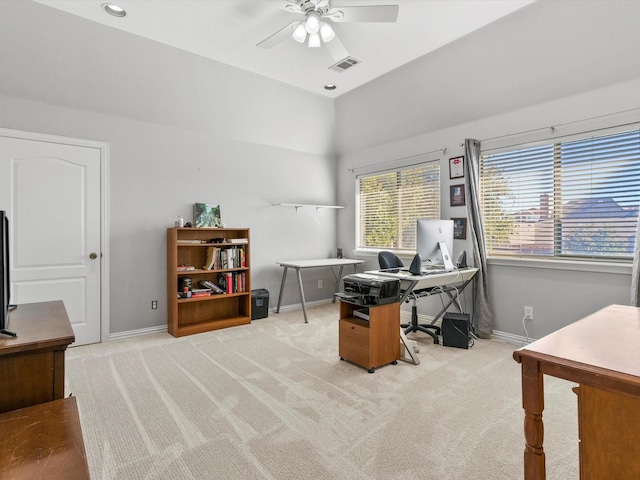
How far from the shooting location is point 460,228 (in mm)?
4098

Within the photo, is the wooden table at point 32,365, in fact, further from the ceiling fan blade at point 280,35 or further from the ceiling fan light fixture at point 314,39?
the ceiling fan light fixture at point 314,39

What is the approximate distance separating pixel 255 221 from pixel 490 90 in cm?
332

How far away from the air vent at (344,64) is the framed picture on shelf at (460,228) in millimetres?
2155

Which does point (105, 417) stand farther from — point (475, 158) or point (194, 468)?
point (475, 158)

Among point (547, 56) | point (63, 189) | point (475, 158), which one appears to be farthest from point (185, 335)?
point (547, 56)

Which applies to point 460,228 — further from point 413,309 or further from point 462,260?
point 413,309

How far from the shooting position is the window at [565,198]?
3.03m

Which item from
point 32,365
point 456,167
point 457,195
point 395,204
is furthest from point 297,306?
point 32,365

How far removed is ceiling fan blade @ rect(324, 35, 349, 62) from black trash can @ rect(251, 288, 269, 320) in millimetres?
3043

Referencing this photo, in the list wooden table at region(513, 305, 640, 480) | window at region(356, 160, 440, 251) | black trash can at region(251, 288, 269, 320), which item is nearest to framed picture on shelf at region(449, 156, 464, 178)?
window at region(356, 160, 440, 251)

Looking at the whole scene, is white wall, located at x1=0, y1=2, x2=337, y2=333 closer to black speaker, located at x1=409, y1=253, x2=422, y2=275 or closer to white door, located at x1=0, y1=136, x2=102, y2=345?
white door, located at x1=0, y1=136, x2=102, y2=345

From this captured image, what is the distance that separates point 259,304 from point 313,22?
3.37 m

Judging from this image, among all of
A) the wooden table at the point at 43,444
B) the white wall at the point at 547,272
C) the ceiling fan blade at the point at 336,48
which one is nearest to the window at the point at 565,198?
the white wall at the point at 547,272

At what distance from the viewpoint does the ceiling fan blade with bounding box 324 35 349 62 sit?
287 cm
